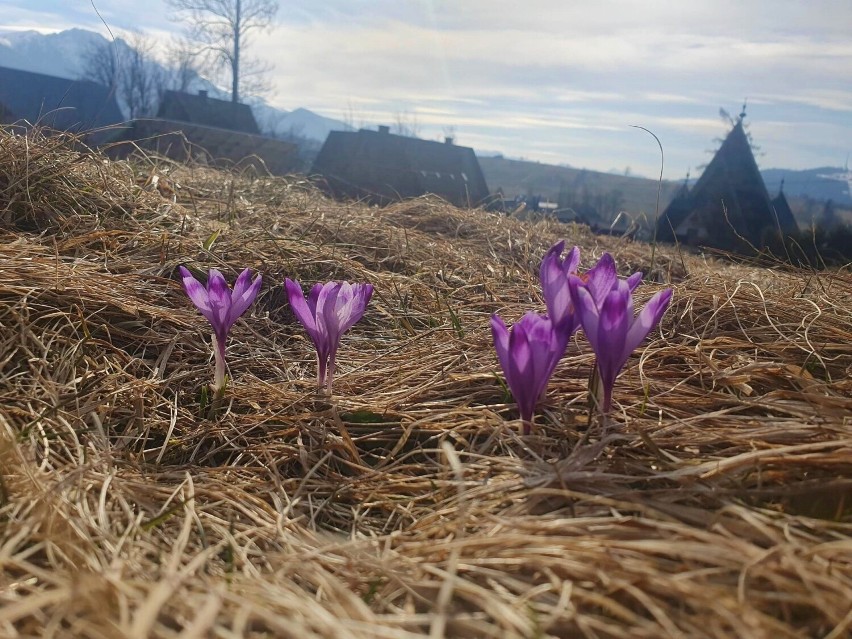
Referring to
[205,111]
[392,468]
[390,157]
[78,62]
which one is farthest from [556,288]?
[78,62]

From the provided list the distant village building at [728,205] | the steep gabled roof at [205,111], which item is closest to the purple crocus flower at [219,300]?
the distant village building at [728,205]

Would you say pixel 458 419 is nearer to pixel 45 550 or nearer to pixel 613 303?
pixel 613 303

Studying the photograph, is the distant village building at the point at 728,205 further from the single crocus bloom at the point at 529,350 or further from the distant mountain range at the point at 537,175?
the single crocus bloom at the point at 529,350

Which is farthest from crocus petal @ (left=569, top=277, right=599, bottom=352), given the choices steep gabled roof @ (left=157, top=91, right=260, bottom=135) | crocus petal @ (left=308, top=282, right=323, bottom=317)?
steep gabled roof @ (left=157, top=91, right=260, bottom=135)

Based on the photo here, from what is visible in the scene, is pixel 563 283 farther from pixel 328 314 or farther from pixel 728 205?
pixel 728 205

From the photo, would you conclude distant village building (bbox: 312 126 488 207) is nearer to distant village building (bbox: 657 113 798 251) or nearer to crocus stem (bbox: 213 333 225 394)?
distant village building (bbox: 657 113 798 251)
